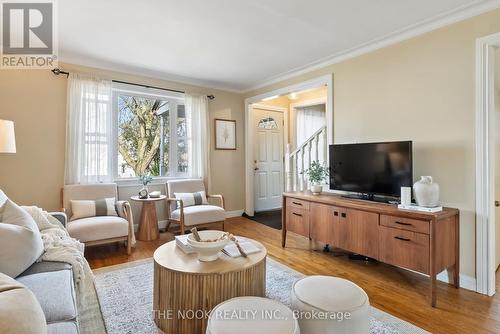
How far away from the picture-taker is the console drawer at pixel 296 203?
3.21 metres

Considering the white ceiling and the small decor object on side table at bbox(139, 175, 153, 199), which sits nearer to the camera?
the white ceiling

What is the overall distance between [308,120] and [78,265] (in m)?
5.11

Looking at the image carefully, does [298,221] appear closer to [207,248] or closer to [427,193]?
[427,193]

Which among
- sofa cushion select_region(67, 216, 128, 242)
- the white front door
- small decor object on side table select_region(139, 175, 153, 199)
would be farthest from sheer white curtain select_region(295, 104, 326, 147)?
sofa cushion select_region(67, 216, 128, 242)

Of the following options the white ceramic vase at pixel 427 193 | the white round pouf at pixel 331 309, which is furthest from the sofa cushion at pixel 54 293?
the white ceramic vase at pixel 427 193

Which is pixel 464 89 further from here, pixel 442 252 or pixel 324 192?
pixel 324 192

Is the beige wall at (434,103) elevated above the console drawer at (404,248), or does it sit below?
above

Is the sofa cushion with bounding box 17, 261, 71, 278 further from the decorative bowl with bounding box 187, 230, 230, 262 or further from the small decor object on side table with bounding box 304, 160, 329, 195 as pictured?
the small decor object on side table with bounding box 304, 160, 329, 195

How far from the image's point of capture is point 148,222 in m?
3.76

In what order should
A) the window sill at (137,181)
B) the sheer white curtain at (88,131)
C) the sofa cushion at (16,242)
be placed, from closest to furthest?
the sofa cushion at (16,242), the sheer white curtain at (88,131), the window sill at (137,181)

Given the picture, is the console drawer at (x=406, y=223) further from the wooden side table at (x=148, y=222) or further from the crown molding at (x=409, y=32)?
the wooden side table at (x=148, y=222)

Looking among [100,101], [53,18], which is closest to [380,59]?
[53,18]

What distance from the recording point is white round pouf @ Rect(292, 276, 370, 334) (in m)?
1.28

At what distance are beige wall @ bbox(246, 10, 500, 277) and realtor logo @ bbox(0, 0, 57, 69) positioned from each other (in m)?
3.32
